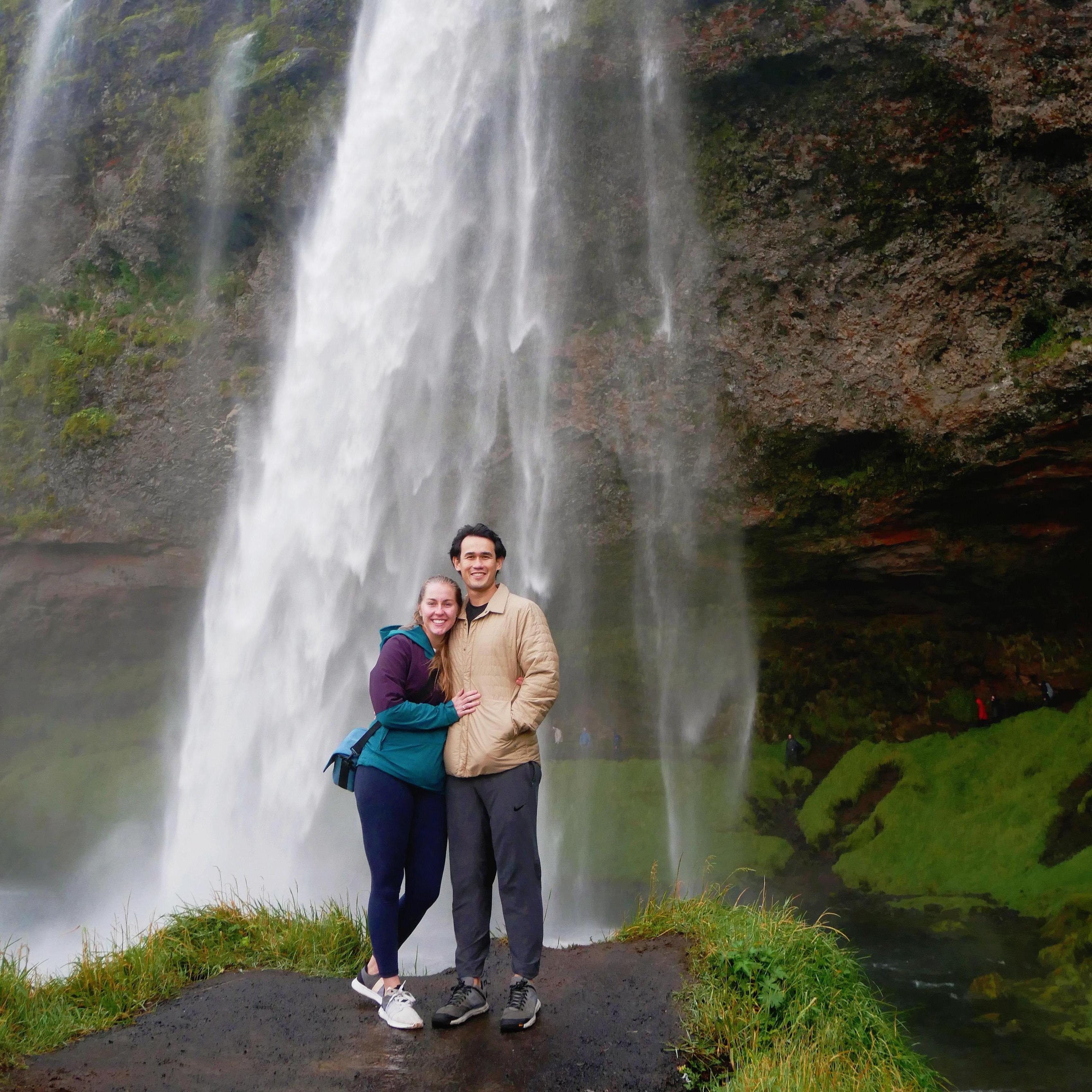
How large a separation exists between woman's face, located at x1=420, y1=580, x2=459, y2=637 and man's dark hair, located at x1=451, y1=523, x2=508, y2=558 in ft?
0.52

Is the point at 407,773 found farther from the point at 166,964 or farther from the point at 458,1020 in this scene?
the point at 166,964

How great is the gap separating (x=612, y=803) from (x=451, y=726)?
10646 millimetres

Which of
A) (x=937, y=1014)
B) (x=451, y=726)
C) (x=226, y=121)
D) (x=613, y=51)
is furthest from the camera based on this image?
(x=226, y=121)

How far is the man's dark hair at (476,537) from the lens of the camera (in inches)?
155

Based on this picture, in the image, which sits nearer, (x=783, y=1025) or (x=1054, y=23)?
(x=783, y=1025)

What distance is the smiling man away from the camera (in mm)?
3676

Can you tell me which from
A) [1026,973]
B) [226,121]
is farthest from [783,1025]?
[226,121]

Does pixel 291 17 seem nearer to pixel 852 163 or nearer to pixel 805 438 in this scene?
pixel 852 163

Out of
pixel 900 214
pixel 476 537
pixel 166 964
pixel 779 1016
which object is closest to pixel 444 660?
pixel 476 537

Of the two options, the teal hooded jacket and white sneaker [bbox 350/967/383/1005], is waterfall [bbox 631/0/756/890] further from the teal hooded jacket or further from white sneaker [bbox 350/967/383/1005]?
the teal hooded jacket

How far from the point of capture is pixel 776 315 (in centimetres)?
1217

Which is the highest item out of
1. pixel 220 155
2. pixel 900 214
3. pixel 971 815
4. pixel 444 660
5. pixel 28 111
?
pixel 28 111

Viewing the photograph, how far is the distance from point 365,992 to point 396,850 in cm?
87

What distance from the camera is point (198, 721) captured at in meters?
12.4
